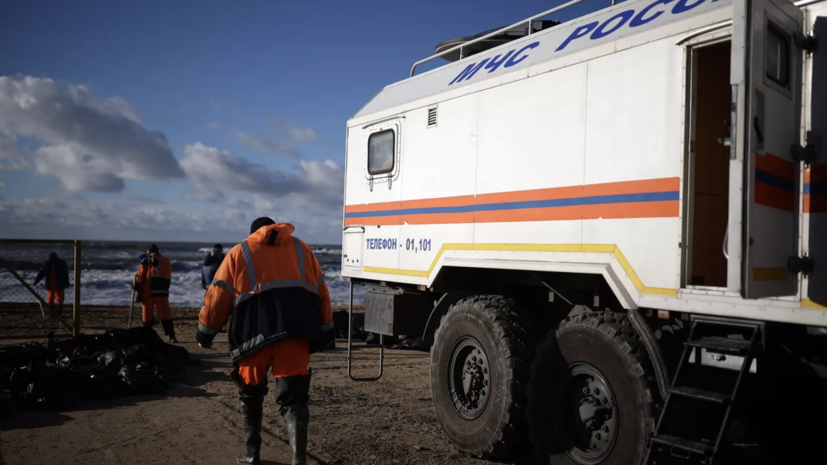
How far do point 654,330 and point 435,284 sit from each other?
96.0 inches

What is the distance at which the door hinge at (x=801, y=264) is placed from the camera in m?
3.63

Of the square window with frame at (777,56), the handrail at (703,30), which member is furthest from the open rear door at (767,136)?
the handrail at (703,30)

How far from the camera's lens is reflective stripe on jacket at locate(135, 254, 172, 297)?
12.2m

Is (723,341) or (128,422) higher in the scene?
(723,341)

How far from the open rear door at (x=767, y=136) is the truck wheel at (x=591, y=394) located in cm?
105

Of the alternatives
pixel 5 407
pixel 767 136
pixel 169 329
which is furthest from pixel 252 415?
pixel 169 329

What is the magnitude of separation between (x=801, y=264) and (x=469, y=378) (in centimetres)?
296

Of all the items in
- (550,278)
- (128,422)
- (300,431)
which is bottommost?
(128,422)

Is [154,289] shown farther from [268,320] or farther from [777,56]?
[777,56]

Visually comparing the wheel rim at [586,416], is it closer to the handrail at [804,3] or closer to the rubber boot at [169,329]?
the handrail at [804,3]

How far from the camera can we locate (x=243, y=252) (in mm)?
4922

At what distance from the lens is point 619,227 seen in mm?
4469

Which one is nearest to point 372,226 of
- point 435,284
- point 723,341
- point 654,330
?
point 435,284

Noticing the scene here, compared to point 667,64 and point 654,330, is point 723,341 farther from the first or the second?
point 667,64
